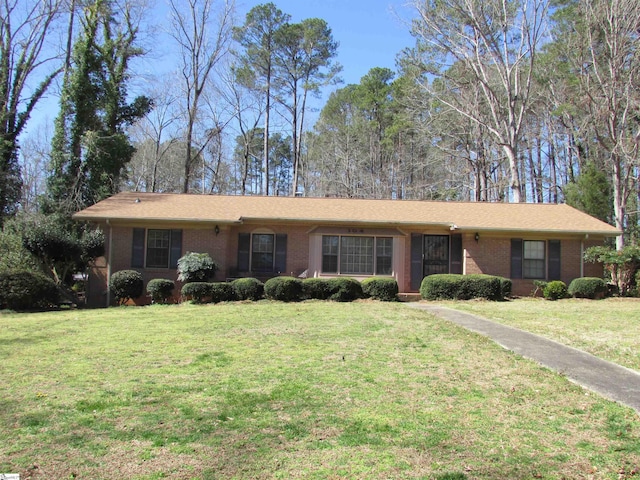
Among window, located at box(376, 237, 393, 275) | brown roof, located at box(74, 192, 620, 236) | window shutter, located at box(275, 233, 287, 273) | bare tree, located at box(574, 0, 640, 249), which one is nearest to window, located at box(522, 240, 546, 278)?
brown roof, located at box(74, 192, 620, 236)

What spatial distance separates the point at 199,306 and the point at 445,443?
11109 mm

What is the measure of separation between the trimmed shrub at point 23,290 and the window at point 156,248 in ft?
9.78

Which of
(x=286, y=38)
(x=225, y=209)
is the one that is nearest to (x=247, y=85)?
(x=286, y=38)

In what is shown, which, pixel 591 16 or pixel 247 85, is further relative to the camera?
pixel 247 85

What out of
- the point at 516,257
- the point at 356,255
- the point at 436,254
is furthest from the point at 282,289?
the point at 516,257

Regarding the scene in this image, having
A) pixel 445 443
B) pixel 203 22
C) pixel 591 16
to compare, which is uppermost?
pixel 203 22

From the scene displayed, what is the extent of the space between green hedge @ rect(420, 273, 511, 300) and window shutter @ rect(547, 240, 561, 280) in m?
2.70

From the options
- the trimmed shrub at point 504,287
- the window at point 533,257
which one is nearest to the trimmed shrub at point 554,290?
the window at point 533,257

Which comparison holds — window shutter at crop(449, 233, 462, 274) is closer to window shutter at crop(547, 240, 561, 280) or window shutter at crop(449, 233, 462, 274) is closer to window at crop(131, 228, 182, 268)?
window shutter at crop(547, 240, 561, 280)

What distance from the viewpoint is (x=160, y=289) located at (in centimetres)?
1548

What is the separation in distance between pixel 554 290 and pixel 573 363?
10.2 meters

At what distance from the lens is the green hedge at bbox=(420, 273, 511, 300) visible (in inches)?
614

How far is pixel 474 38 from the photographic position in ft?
82.5

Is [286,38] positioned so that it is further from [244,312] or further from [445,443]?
[445,443]
